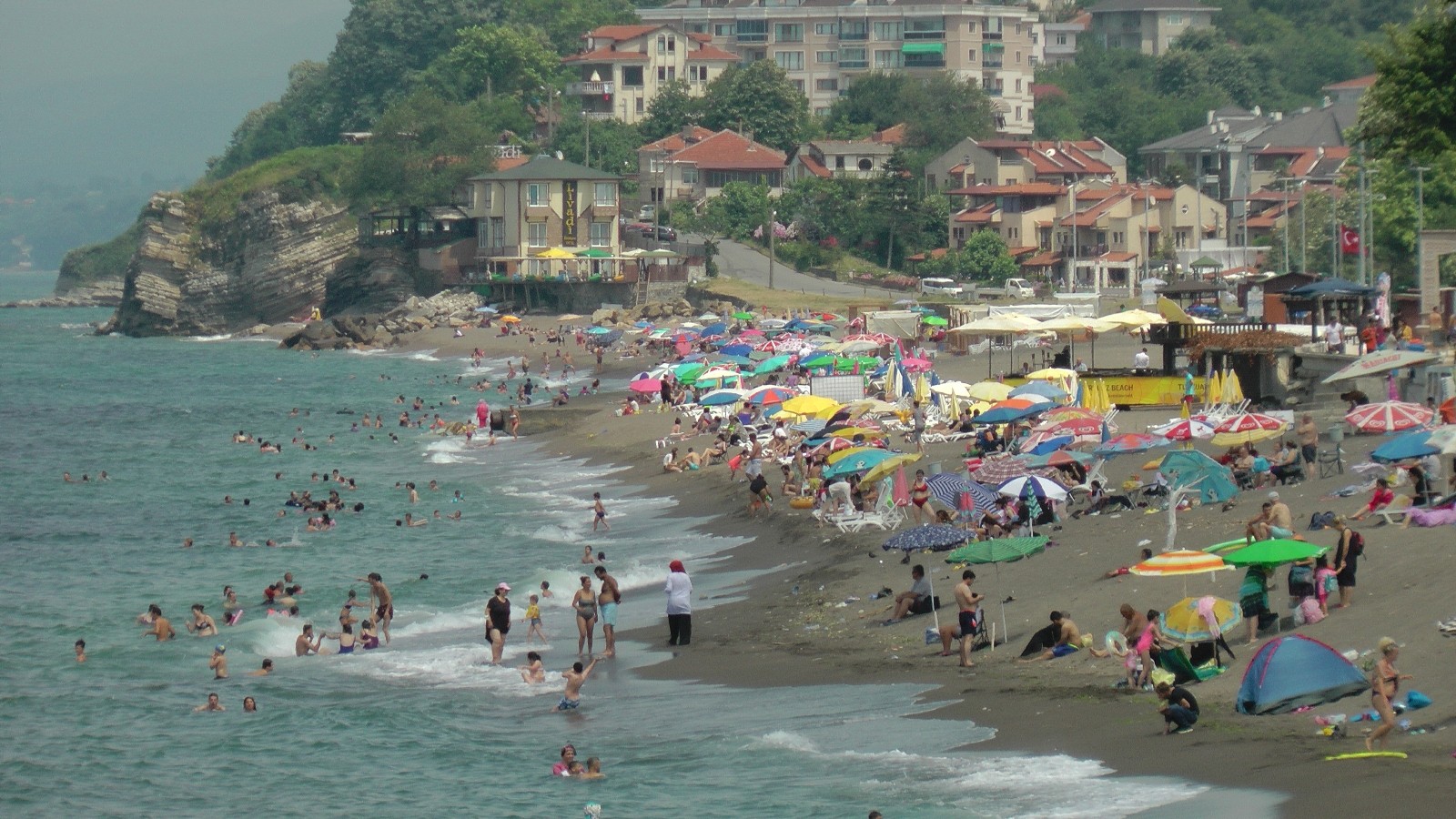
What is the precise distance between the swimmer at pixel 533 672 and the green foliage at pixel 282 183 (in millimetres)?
85529

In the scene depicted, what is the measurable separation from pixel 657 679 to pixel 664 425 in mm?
24081

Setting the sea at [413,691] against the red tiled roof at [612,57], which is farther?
the red tiled roof at [612,57]

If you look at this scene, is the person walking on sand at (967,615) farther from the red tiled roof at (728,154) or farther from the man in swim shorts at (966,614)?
the red tiled roof at (728,154)

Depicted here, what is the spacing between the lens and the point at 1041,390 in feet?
109

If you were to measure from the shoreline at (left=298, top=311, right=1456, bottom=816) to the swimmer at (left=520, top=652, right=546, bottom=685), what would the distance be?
1.20m

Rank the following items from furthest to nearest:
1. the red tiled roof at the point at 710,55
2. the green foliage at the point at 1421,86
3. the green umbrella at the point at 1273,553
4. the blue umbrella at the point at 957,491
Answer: the red tiled roof at the point at 710,55
the green foliage at the point at 1421,86
the blue umbrella at the point at 957,491
the green umbrella at the point at 1273,553

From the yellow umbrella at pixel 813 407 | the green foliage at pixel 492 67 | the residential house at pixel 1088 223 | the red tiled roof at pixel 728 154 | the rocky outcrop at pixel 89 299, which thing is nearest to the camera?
the yellow umbrella at pixel 813 407

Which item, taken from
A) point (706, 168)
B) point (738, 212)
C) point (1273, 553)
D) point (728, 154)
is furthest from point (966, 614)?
point (728, 154)

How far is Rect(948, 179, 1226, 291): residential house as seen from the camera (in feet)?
295

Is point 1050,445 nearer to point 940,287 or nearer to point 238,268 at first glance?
point 940,287

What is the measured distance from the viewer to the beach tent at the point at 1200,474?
23.7 metres

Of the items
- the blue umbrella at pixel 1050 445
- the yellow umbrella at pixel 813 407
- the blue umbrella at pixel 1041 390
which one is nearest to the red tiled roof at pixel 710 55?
the yellow umbrella at pixel 813 407

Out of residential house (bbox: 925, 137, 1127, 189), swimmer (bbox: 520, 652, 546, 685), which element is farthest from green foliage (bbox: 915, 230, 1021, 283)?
swimmer (bbox: 520, 652, 546, 685)

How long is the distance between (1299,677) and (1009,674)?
3.80 meters
